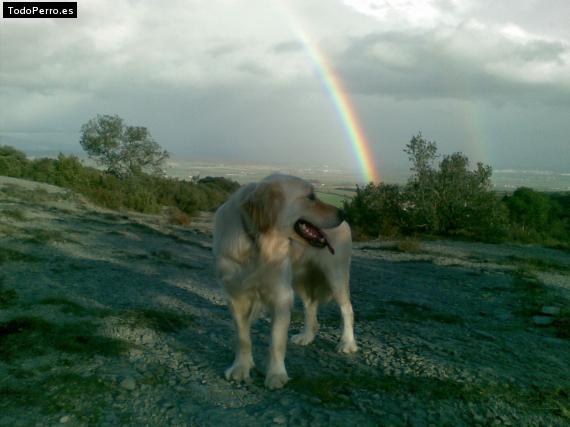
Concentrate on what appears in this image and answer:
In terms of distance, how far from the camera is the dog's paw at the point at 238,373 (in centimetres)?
364

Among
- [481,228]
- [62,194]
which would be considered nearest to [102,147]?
[62,194]

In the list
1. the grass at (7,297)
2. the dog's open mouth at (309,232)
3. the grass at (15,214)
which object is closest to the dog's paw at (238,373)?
the dog's open mouth at (309,232)

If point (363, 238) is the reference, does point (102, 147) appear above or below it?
above

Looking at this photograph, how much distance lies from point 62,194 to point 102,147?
27.0 meters

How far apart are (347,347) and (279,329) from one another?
100 centimetres

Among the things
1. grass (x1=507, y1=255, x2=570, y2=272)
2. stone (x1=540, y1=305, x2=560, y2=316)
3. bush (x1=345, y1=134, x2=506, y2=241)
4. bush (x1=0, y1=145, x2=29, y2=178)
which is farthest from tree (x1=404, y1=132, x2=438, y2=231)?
bush (x1=0, y1=145, x2=29, y2=178)

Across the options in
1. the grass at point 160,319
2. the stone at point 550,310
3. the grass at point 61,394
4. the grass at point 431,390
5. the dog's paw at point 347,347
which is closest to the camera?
the grass at point 61,394

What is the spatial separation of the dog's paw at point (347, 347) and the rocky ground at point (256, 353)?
0.09 m

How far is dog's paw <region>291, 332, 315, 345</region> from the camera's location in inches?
179

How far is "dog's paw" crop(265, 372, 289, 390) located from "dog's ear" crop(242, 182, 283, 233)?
1.10 metres

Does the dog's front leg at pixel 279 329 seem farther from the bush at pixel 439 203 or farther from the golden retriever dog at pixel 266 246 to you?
the bush at pixel 439 203

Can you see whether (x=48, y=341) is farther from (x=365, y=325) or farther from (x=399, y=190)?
(x=399, y=190)

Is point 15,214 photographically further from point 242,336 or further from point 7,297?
point 242,336

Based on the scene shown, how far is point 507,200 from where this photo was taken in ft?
95.1
